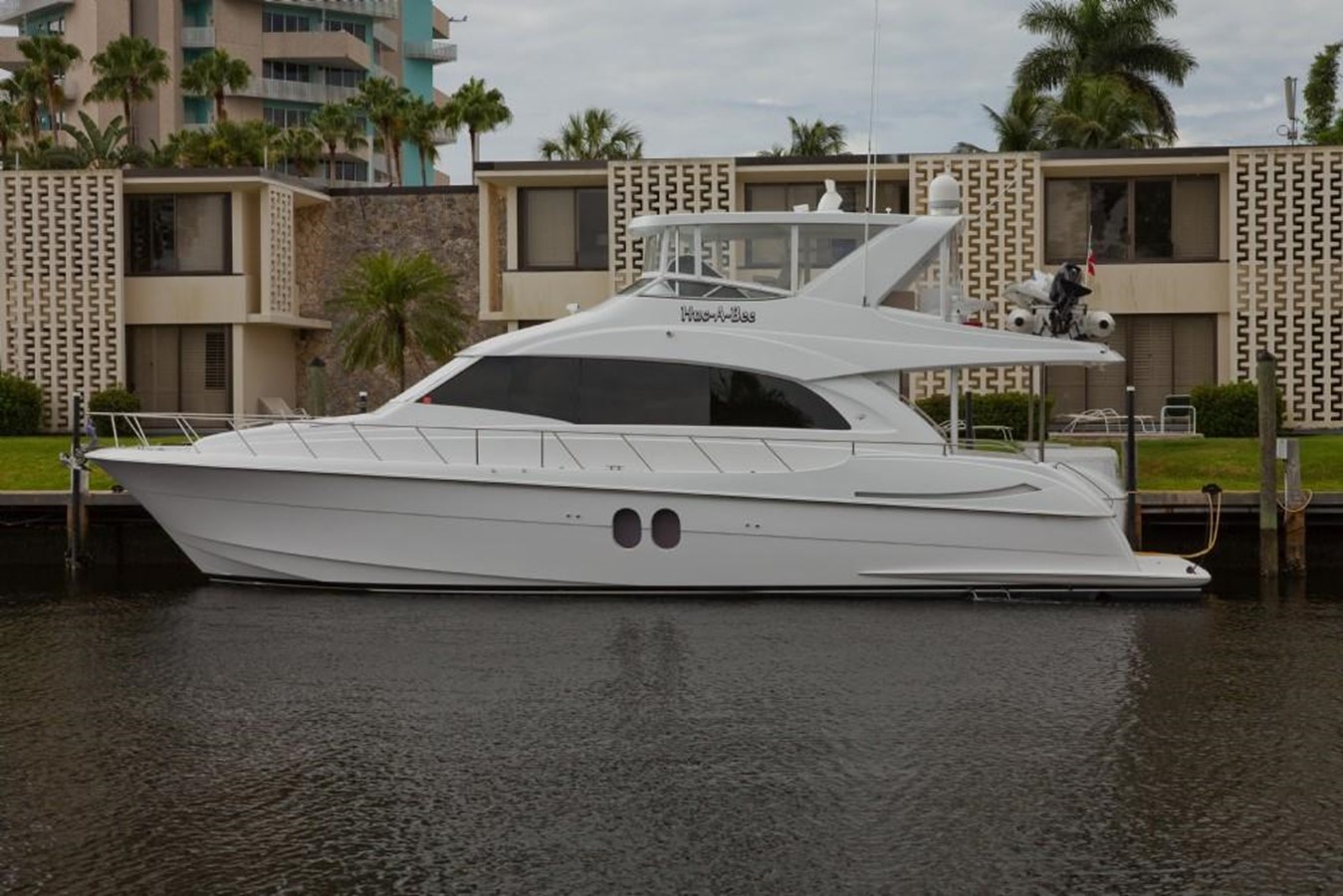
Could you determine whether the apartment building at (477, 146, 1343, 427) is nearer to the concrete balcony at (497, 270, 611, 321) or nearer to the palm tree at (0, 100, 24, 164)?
the concrete balcony at (497, 270, 611, 321)

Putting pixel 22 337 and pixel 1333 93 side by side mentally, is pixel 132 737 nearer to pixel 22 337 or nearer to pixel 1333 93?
pixel 22 337

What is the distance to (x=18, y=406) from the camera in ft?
108

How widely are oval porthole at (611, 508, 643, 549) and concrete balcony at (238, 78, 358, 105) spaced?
2528 inches

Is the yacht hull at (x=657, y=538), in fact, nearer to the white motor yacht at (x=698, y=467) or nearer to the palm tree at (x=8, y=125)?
the white motor yacht at (x=698, y=467)

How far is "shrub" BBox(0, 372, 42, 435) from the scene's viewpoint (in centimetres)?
3288

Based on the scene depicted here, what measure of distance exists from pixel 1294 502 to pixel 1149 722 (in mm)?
8001

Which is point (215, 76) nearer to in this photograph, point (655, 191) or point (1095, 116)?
point (1095, 116)

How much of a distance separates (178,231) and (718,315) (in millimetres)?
20383

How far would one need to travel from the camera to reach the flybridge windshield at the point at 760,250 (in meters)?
19.1

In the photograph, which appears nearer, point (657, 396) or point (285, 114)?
point (657, 396)

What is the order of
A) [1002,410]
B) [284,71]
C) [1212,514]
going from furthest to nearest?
[284,71]
[1002,410]
[1212,514]

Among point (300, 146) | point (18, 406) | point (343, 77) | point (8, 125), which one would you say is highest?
point (343, 77)

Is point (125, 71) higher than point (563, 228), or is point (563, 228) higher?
point (125, 71)

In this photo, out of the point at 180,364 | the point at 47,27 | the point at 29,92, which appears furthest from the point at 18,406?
the point at 47,27
